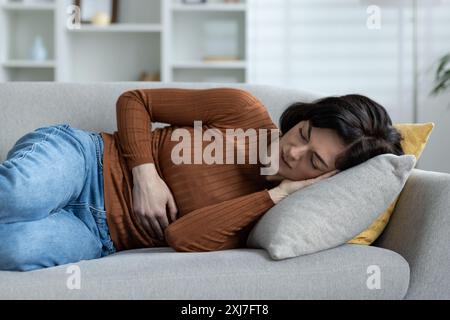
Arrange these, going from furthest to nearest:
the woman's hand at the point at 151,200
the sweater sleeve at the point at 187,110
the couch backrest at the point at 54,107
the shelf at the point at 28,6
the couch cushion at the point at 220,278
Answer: the shelf at the point at 28,6 < the couch backrest at the point at 54,107 < the sweater sleeve at the point at 187,110 < the woman's hand at the point at 151,200 < the couch cushion at the point at 220,278

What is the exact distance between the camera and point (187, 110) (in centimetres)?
190

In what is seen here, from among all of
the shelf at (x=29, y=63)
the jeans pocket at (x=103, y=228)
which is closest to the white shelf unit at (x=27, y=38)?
the shelf at (x=29, y=63)

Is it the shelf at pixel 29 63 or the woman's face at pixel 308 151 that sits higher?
the shelf at pixel 29 63

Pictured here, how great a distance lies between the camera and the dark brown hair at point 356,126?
5.65 ft

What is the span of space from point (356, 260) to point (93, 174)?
2.47 ft

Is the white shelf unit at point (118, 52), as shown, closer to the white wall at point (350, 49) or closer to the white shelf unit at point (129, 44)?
the white shelf unit at point (129, 44)

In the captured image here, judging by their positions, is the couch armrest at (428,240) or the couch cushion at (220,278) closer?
the couch cushion at (220,278)

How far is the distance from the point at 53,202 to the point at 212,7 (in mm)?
2572

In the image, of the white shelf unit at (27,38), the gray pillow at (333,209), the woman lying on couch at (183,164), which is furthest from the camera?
the white shelf unit at (27,38)

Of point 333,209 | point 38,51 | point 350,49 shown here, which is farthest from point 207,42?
point 333,209

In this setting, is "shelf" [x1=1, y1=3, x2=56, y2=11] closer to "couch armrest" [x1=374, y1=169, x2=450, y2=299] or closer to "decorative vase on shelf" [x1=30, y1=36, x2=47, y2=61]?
"decorative vase on shelf" [x1=30, y1=36, x2=47, y2=61]

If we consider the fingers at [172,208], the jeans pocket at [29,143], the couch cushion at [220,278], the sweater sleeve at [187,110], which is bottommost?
the couch cushion at [220,278]
